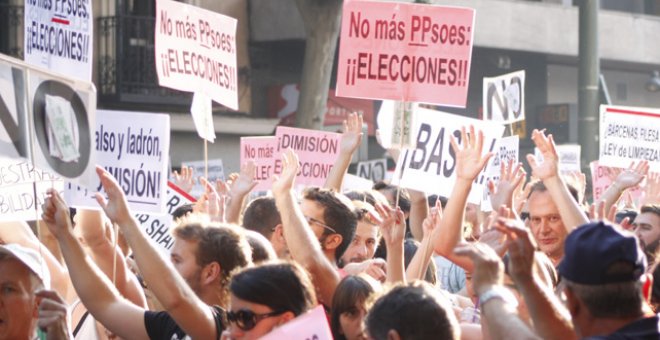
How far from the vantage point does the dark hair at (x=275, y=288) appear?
15.1 ft

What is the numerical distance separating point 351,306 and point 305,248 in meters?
0.86

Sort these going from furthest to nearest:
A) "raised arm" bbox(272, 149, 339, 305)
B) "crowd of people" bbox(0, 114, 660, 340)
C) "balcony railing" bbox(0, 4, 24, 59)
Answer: "balcony railing" bbox(0, 4, 24, 59) → "raised arm" bbox(272, 149, 339, 305) → "crowd of people" bbox(0, 114, 660, 340)

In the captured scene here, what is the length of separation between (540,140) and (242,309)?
3.09 m

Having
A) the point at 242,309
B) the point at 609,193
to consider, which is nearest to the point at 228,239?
the point at 242,309

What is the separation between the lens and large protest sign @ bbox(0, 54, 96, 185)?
17.0 ft

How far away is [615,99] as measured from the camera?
2950cm

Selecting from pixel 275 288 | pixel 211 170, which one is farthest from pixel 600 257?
pixel 211 170

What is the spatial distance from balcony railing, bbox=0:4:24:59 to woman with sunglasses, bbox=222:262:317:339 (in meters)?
16.2

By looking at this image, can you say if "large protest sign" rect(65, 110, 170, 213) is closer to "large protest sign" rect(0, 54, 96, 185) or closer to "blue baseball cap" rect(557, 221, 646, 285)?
"large protest sign" rect(0, 54, 96, 185)

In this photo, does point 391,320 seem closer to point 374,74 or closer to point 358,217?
point 358,217

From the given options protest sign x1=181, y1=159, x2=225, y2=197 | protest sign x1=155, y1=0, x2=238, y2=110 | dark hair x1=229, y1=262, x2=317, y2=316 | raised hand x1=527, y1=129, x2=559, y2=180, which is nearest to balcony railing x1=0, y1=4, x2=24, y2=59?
protest sign x1=181, y1=159, x2=225, y2=197

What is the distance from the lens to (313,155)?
34.4 feet

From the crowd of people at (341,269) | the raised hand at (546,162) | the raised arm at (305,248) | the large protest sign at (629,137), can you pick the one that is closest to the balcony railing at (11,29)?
the large protest sign at (629,137)

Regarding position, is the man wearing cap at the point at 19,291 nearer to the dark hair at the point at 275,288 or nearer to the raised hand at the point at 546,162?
the dark hair at the point at 275,288
